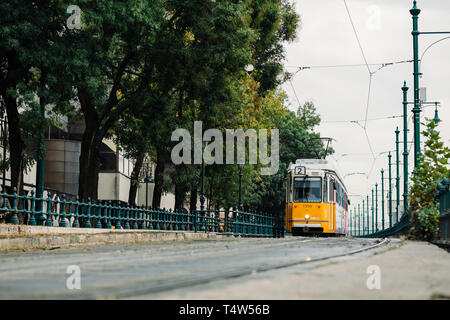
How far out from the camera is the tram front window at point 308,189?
1302 inches

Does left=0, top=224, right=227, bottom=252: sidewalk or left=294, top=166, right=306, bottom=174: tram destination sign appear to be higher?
left=294, top=166, right=306, bottom=174: tram destination sign

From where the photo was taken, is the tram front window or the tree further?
the tram front window

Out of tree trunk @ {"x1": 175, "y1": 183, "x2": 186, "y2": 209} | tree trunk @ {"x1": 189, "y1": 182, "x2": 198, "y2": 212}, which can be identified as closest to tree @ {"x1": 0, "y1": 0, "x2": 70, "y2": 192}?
tree trunk @ {"x1": 175, "y1": 183, "x2": 186, "y2": 209}

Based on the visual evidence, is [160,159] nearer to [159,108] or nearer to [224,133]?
[224,133]

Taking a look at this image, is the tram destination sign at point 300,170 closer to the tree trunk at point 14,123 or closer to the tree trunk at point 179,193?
the tree trunk at point 179,193

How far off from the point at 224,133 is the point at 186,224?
5.37m

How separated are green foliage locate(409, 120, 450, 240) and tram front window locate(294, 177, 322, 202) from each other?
11.1 m

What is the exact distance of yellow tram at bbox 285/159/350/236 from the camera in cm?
3309

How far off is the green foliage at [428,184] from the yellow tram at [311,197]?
36.6ft

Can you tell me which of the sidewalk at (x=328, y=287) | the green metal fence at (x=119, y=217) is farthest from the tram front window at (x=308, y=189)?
the sidewalk at (x=328, y=287)

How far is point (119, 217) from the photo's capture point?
75.2 ft

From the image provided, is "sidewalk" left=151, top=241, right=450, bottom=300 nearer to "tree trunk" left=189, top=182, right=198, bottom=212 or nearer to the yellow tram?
the yellow tram
